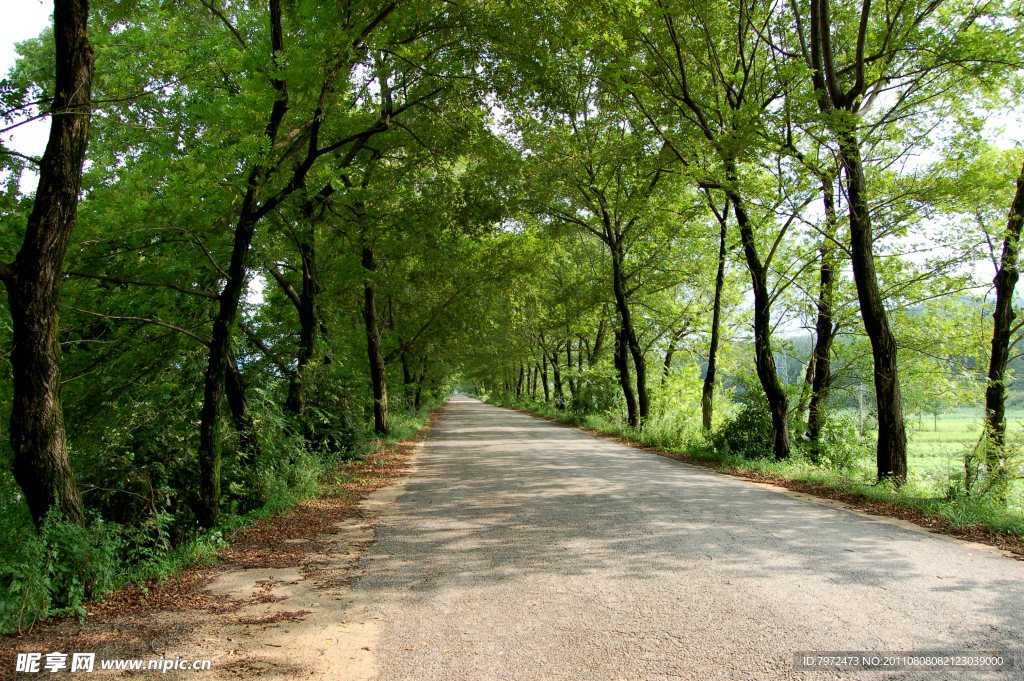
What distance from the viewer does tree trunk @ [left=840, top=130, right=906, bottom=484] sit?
9289mm

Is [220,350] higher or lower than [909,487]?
higher

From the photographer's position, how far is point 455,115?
31.7 ft

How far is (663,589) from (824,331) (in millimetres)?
13404

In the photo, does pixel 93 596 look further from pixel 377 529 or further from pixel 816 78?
pixel 816 78

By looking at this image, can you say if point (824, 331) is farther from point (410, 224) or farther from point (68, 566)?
point (68, 566)

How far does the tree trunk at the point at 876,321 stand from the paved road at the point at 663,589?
2.63m

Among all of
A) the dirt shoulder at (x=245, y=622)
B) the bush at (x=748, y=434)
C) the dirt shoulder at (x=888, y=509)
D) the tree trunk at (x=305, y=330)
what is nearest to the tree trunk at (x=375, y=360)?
the tree trunk at (x=305, y=330)

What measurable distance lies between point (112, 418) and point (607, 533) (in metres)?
6.32

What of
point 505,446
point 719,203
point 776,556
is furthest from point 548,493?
point 719,203

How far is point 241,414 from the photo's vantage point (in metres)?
7.96

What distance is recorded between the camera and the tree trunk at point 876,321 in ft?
30.5

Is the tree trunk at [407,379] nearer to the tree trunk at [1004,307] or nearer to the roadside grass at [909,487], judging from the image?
the roadside grass at [909,487]

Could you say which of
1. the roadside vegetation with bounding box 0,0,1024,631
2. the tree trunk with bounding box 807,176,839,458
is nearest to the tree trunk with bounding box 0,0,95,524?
the roadside vegetation with bounding box 0,0,1024,631

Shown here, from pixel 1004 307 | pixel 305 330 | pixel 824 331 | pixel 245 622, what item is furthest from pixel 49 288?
pixel 824 331
